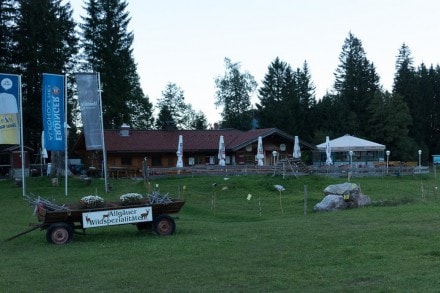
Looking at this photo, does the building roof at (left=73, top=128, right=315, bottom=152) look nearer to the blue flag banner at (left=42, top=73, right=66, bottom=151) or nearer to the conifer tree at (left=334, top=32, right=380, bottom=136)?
the blue flag banner at (left=42, top=73, right=66, bottom=151)

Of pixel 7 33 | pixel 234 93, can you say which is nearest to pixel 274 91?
pixel 234 93

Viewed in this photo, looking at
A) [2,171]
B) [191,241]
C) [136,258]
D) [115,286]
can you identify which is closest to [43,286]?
[115,286]

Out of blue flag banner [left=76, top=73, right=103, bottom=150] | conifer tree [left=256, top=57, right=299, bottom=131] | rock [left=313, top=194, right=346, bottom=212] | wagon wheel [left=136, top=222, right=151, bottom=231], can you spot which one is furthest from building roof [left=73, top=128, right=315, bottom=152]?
wagon wheel [left=136, top=222, right=151, bottom=231]

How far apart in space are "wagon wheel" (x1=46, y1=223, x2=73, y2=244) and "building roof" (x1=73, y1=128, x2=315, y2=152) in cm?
3458

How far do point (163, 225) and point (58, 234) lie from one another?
286 centimetres

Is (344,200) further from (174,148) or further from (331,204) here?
(174,148)

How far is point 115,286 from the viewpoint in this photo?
8508 millimetres

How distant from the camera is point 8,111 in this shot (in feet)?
89.7

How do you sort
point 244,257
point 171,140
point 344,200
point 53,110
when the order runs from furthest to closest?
point 171,140, point 53,110, point 344,200, point 244,257

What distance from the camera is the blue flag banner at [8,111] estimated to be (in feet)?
89.4

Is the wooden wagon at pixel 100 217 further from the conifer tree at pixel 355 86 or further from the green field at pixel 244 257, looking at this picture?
the conifer tree at pixel 355 86

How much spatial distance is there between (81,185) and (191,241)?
901 inches

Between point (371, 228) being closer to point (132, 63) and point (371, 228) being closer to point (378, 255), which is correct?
point (378, 255)

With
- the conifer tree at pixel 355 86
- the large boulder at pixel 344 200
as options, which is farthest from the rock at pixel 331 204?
the conifer tree at pixel 355 86
